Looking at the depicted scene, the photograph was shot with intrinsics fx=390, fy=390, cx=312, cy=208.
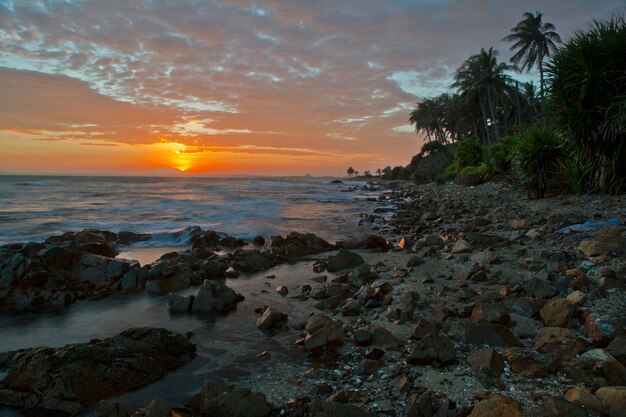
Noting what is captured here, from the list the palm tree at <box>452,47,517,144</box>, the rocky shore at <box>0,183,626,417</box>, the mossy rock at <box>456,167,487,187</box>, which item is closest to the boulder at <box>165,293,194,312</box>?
the rocky shore at <box>0,183,626,417</box>

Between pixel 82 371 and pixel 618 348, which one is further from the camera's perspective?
pixel 82 371

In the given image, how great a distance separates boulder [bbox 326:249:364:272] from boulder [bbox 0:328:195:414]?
15.4 ft

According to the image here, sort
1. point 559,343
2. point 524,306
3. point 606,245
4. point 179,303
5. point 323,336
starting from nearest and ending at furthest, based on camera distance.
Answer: point 559,343
point 323,336
point 524,306
point 606,245
point 179,303

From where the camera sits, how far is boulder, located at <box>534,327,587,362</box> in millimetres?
3666

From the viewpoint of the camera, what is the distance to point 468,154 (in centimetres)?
3102

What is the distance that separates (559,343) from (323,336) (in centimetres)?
241

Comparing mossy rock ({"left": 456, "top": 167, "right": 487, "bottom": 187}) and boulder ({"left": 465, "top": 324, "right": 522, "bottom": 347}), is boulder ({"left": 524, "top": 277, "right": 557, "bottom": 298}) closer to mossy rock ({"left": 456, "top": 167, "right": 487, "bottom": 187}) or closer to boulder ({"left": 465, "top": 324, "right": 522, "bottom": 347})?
boulder ({"left": 465, "top": 324, "right": 522, "bottom": 347})

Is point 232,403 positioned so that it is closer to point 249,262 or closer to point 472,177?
point 249,262

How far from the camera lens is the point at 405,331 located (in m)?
4.88

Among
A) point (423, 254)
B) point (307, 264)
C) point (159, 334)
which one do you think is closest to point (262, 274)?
point (307, 264)

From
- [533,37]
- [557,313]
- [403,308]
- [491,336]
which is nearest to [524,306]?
[557,313]

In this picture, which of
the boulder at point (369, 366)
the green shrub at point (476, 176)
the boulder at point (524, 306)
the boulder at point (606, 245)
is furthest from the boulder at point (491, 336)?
the green shrub at point (476, 176)

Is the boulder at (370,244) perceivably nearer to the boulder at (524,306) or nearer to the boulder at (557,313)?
the boulder at (524,306)

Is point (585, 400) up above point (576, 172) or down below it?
below
